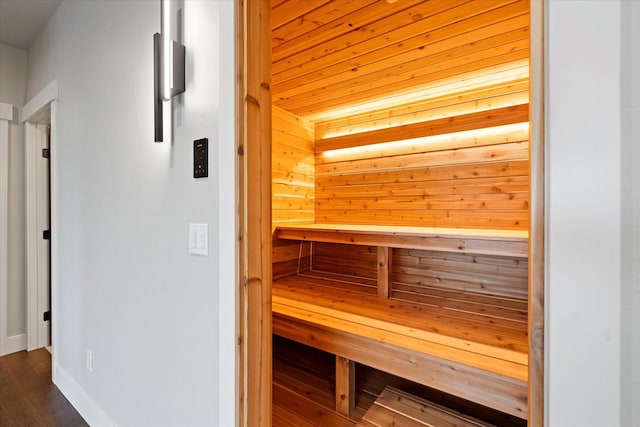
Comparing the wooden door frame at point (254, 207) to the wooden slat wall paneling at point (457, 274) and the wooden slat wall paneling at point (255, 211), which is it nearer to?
the wooden slat wall paneling at point (255, 211)

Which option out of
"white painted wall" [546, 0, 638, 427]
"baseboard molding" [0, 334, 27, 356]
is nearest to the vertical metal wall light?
"white painted wall" [546, 0, 638, 427]

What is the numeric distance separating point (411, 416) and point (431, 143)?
2.30 meters

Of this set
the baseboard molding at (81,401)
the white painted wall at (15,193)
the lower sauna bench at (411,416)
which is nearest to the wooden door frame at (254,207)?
the lower sauna bench at (411,416)

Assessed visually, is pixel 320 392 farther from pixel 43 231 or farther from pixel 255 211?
pixel 43 231

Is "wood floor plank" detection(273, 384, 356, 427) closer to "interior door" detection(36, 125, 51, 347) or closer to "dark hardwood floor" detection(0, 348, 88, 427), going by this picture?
"dark hardwood floor" detection(0, 348, 88, 427)

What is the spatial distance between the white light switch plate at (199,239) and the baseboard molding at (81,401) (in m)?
1.21

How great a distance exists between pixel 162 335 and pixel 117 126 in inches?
41.5

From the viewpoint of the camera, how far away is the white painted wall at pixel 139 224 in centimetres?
107

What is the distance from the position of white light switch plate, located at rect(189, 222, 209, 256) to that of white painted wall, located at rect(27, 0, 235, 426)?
27 mm

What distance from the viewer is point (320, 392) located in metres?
2.15

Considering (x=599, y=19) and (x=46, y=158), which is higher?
(x=46, y=158)

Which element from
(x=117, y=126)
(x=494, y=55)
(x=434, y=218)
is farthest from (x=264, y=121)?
(x=434, y=218)

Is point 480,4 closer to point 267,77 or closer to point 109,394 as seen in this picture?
point 267,77

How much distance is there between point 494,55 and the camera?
2.15 metres
